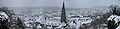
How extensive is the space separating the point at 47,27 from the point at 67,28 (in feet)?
20.9

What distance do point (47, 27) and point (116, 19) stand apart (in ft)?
132

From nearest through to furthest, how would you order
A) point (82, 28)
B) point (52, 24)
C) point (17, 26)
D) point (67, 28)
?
point (17, 26), point (82, 28), point (67, 28), point (52, 24)

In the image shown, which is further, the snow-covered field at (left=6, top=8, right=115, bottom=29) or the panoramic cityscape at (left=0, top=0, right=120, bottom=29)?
the snow-covered field at (left=6, top=8, right=115, bottom=29)

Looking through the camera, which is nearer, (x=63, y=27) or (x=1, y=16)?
(x=1, y=16)

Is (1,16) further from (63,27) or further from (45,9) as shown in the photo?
(45,9)

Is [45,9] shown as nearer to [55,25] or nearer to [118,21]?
[55,25]

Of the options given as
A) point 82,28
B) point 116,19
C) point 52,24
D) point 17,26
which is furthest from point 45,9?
point 116,19

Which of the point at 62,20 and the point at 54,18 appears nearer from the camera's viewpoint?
the point at 62,20

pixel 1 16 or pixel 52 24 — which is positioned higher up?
pixel 1 16

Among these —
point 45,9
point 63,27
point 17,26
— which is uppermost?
point 17,26

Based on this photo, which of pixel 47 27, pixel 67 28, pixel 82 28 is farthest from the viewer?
pixel 47 27

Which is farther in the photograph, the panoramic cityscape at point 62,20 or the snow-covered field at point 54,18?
the snow-covered field at point 54,18

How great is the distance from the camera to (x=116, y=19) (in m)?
13.2

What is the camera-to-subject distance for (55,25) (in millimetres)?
56094
